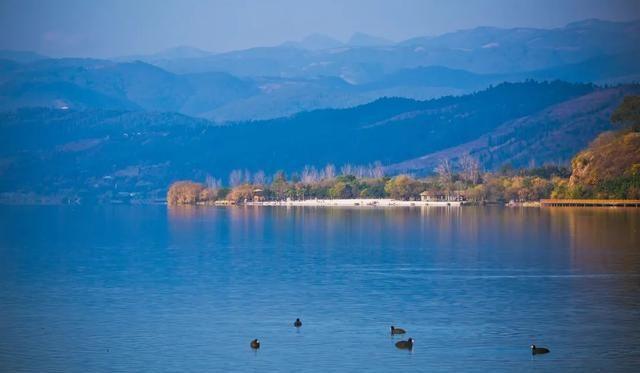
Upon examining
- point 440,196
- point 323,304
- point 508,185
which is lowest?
point 323,304

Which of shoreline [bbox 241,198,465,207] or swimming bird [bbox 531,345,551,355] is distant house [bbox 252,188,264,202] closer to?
shoreline [bbox 241,198,465,207]

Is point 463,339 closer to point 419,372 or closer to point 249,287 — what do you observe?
point 419,372

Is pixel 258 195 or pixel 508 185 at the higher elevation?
pixel 508 185

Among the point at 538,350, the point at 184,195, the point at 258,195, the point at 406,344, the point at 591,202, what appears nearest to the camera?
the point at 538,350

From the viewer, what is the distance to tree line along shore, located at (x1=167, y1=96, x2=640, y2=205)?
425 feet

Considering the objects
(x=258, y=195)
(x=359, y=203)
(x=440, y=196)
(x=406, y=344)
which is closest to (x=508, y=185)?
(x=440, y=196)

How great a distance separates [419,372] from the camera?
1125 inches

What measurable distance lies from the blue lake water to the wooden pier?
5316 cm

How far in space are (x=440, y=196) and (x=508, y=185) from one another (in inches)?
540

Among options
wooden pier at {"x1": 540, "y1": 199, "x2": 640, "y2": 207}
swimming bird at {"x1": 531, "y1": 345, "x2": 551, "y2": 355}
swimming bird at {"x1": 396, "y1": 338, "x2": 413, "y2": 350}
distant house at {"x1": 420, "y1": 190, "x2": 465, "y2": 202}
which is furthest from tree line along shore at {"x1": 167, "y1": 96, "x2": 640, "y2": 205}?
swimming bird at {"x1": 396, "y1": 338, "x2": 413, "y2": 350}

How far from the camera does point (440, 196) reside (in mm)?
164750

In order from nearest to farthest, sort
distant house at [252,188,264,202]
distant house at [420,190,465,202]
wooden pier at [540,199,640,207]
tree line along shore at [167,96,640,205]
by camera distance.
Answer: wooden pier at [540,199,640,207], tree line along shore at [167,96,640,205], distant house at [420,190,465,202], distant house at [252,188,264,202]

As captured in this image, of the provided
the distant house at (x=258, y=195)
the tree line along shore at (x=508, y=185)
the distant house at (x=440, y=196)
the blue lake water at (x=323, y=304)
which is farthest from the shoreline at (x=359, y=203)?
the blue lake water at (x=323, y=304)

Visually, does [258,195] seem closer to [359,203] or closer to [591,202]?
[359,203]
